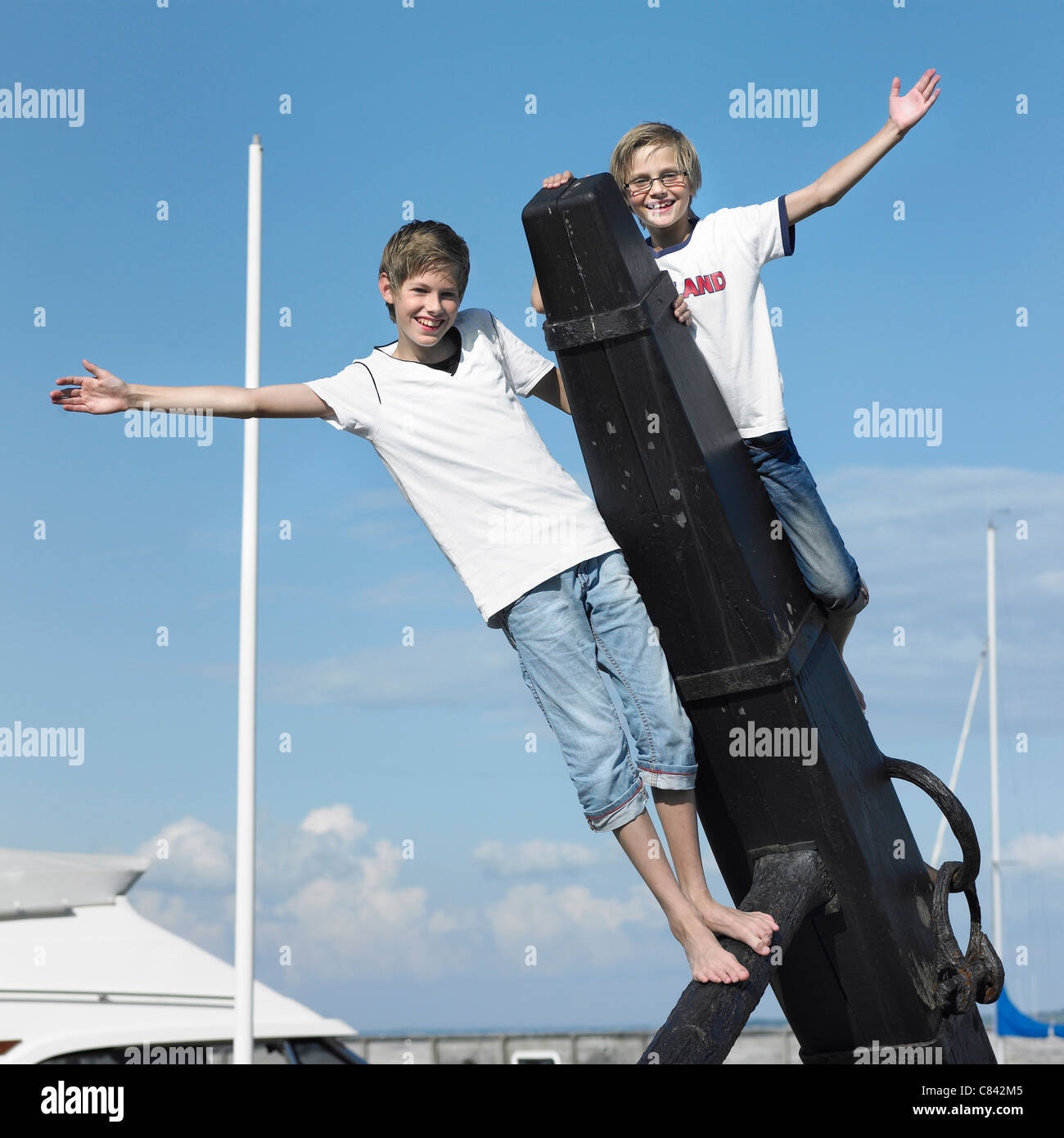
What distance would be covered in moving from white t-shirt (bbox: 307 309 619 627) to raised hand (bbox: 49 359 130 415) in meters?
0.41

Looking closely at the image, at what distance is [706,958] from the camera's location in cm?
233

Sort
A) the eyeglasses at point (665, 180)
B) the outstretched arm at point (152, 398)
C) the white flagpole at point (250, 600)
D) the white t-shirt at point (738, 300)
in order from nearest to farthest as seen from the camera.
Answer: the outstretched arm at point (152, 398), the white t-shirt at point (738, 300), the eyeglasses at point (665, 180), the white flagpole at point (250, 600)

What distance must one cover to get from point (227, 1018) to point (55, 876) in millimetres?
1152

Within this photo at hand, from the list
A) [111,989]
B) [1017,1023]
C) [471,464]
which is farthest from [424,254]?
[1017,1023]

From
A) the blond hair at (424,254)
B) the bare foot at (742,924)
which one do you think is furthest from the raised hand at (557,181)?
the bare foot at (742,924)

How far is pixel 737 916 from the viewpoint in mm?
2432

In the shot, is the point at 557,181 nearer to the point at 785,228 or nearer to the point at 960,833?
the point at 785,228

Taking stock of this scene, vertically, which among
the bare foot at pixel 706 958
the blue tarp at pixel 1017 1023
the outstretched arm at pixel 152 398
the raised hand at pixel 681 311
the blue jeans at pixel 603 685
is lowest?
the blue tarp at pixel 1017 1023

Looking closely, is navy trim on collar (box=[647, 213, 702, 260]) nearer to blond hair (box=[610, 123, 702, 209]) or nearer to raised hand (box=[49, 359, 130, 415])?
blond hair (box=[610, 123, 702, 209])

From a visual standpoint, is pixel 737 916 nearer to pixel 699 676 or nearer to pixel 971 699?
pixel 699 676

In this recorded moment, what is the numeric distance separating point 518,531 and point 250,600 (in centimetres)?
694

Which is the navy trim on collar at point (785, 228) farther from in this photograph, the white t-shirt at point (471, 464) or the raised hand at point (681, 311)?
the white t-shirt at point (471, 464)

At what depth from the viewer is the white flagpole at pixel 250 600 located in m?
8.57
